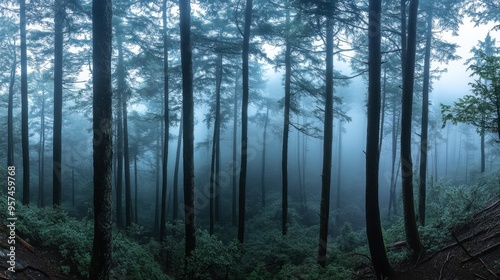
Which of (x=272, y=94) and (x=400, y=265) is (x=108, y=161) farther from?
(x=272, y=94)

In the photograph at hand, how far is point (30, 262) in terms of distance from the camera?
6.29 meters

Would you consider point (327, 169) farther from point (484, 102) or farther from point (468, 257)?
point (484, 102)

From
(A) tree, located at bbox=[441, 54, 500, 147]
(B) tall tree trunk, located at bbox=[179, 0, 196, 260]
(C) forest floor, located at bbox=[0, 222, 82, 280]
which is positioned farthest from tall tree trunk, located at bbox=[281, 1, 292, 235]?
(C) forest floor, located at bbox=[0, 222, 82, 280]

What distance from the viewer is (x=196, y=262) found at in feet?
28.4

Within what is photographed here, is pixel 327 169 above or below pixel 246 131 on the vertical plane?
below

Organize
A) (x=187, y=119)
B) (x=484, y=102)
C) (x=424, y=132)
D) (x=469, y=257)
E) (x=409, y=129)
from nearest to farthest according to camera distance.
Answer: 1. (x=484, y=102)
2. (x=469, y=257)
3. (x=409, y=129)
4. (x=187, y=119)
5. (x=424, y=132)

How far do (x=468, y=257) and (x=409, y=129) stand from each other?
332 centimetres

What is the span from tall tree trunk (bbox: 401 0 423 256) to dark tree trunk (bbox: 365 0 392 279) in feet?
3.60

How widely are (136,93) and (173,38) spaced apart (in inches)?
158

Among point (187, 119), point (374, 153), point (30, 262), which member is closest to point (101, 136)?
point (30, 262)

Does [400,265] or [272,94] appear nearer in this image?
[400,265]

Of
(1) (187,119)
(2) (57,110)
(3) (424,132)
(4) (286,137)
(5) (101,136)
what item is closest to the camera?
(5) (101,136)

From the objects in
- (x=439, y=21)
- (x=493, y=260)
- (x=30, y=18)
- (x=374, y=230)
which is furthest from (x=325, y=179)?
(x=30, y=18)

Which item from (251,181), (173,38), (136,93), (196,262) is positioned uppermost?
(173,38)
